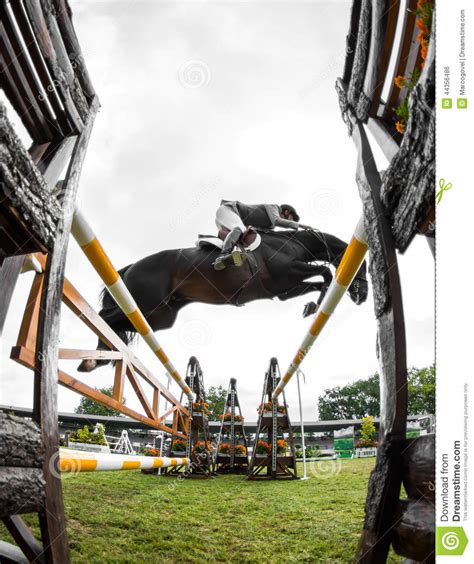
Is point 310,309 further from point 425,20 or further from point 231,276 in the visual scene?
point 425,20

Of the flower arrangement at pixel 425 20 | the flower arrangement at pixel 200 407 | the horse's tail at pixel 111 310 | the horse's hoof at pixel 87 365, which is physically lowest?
the flower arrangement at pixel 200 407

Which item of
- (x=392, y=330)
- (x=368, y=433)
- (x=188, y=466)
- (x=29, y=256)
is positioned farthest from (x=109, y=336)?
(x=368, y=433)

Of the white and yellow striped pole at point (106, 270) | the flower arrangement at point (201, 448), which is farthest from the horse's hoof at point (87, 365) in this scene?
the flower arrangement at point (201, 448)

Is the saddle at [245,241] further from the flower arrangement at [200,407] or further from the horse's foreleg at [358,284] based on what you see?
the flower arrangement at [200,407]

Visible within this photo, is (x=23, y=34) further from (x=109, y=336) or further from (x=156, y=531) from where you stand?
(x=156, y=531)

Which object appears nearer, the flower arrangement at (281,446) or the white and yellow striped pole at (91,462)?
the white and yellow striped pole at (91,462)

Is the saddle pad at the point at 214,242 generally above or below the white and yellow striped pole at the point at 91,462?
above

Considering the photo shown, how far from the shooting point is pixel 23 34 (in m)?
1.41

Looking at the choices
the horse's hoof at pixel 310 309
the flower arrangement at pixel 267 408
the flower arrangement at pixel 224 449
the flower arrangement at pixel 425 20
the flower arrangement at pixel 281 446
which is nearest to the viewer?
the flower arrangement at pixel 425 20

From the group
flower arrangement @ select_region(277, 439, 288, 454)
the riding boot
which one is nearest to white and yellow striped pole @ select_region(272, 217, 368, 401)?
the riding boot

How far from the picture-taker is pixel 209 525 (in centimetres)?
243

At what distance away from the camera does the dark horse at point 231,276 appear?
9.92ft

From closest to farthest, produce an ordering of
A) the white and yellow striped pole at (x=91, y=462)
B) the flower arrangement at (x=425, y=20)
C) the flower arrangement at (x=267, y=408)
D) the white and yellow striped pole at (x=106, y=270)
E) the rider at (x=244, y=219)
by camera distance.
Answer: the flower arrangement at (x=425, y=20) < the white and yellow striped pole at (x=91, y=462) < the white and yellow striped pole at (x=106, y=270) < the rider at (x=244, y=219) < the flower arrangement at (x=267, y=408)

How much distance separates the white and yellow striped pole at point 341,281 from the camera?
1900mm
